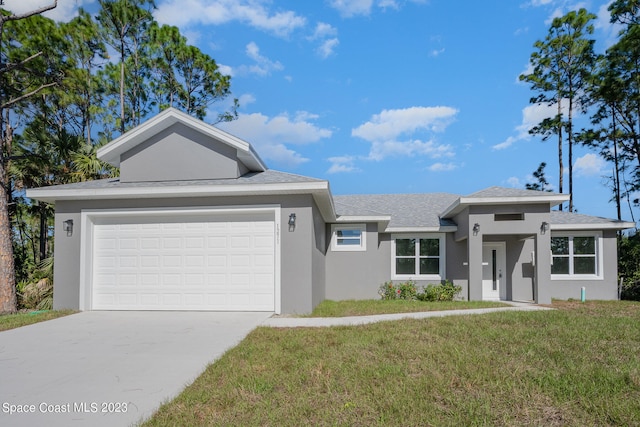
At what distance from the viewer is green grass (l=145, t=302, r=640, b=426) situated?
3674 mm

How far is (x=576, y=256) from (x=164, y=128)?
613 inches

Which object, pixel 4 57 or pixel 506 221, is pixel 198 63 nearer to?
pixel 4 57

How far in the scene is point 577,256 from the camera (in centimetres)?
1456

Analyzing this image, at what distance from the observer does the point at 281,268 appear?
373 inches

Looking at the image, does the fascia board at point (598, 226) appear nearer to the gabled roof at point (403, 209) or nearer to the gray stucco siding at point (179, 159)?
the gabled roof at point (403, 209)

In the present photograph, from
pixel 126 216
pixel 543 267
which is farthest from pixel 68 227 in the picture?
pixel 543 267

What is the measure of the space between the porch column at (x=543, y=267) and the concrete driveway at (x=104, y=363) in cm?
905

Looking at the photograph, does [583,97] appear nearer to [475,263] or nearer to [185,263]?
[475,263]

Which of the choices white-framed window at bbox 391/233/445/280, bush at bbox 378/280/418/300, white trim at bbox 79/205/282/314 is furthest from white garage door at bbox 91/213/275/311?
white-framed window at bbox 391/233/445/280

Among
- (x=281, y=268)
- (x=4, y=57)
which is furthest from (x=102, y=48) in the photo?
(x=281, y=268)

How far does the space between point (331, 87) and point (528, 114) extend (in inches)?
682

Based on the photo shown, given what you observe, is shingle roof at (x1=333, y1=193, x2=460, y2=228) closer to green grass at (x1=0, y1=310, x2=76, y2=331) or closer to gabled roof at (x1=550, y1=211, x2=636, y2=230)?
gabled roof at (x1=550, y1=211, x2=636, y2=230)

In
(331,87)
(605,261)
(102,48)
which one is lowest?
(605,261)

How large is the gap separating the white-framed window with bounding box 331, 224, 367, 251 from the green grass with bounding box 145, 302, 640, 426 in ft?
23.1
